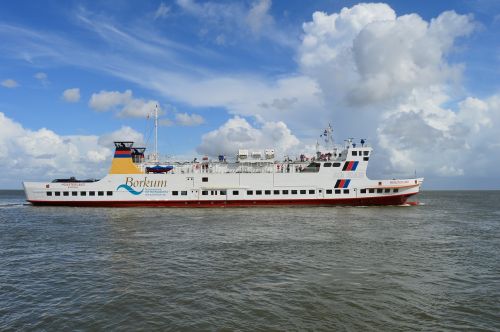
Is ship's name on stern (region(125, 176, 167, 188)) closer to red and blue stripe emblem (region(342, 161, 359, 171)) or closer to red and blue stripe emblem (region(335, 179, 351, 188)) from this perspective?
red and blue stripe emblem (region(335, 179, 351, 188))

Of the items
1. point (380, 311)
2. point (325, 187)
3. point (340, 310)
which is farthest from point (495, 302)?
point (325, 187)

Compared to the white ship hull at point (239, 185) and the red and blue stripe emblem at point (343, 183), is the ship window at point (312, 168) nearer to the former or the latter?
the white ship hull at point (239, 185)

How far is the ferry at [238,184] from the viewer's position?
4825 cm

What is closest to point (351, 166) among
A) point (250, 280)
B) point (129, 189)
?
point (129, 189)

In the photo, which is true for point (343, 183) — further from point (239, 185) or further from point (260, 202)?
point (239, 185)

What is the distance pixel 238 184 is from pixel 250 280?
34.5 metres

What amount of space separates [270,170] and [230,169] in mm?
5683

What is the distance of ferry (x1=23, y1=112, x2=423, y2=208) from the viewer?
158 feet

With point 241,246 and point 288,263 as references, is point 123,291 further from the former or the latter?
point 241,246

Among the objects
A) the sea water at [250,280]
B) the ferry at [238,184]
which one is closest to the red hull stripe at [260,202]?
the ferry at [238,184]

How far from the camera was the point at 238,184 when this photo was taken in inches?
1935

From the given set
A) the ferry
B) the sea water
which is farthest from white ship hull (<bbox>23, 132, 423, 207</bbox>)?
the sea water

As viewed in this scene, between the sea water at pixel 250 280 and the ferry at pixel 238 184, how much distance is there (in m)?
19.7

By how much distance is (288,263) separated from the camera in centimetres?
1767
